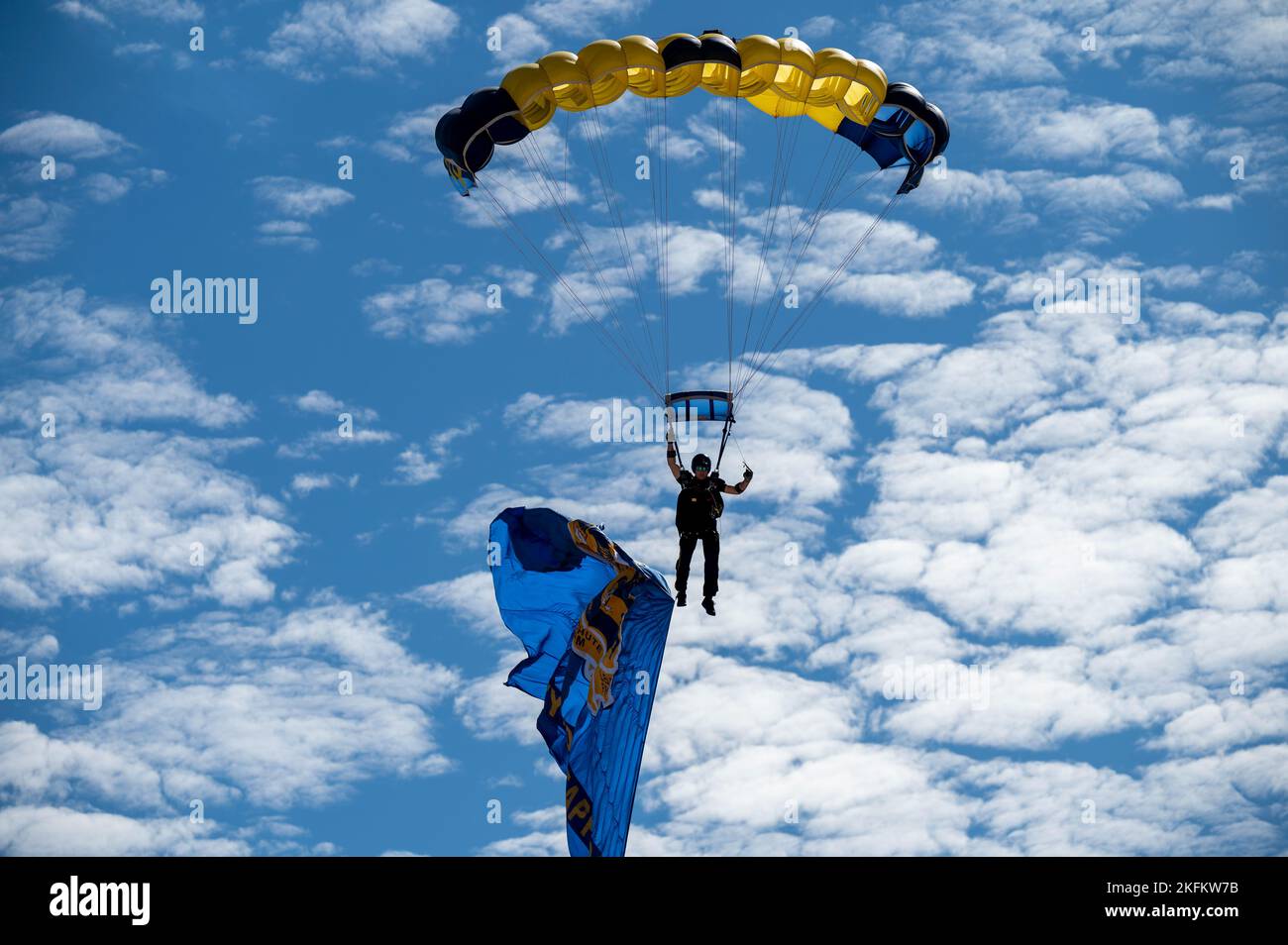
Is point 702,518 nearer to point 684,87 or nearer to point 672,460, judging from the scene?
point 672,460

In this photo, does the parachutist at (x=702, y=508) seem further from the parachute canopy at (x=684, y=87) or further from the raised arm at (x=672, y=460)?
the parachute canopy at (x=684, y=87)

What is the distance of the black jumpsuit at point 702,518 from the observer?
20.5 m

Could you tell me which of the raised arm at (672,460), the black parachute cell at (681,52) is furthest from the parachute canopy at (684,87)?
the raised arm at (672,460)

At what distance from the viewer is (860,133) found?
22859 millimetres

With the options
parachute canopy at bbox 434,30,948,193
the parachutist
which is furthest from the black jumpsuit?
parachute canopy at bbox 434,30,948,193

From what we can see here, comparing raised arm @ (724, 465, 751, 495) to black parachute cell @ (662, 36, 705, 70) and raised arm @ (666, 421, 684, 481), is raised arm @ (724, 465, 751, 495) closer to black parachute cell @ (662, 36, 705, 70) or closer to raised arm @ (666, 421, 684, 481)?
raised arm @ (666, 421, 684, 481)

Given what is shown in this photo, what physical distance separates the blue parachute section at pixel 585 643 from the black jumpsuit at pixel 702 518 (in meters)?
0.67

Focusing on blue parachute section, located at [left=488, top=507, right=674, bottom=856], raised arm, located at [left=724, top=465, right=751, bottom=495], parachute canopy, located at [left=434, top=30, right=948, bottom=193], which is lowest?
blue parachute section, located at [left=488, top=507, right=674, bottom=856]

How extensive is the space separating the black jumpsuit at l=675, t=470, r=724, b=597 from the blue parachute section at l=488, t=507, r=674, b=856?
67cm

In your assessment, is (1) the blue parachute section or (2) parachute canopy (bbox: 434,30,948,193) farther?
(2) parachute canopy (bbox: 434,30,948,193)

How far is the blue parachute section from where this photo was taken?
65.9 feet
